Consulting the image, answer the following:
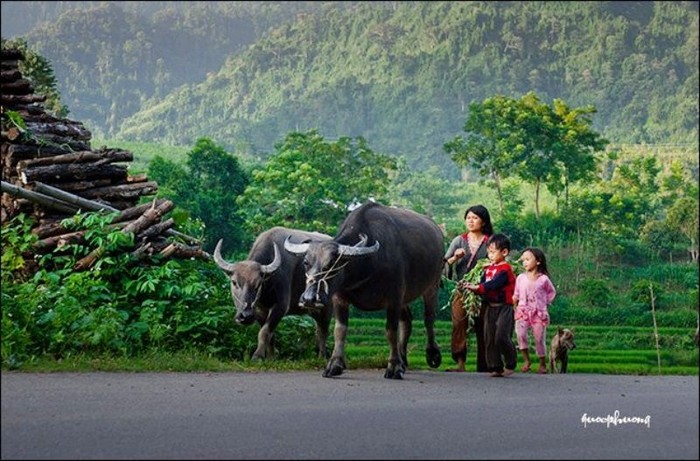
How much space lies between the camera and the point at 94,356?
10000 millimetres

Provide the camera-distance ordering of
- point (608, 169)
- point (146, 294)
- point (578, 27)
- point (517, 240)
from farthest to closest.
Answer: point (578, 27) < point (608, 169) < point (517, 240) < point (146, 294)

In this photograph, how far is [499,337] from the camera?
418 inches

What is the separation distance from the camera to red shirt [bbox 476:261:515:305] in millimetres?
10664

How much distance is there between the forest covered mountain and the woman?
78944 millimetres

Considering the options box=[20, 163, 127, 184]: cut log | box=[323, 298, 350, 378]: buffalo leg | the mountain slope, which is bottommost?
box=[323, 298, 350, 378]: buffalo leg

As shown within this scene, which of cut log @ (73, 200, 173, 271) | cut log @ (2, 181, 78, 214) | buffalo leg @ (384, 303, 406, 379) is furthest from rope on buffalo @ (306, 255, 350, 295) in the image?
cut log @ (2, 181, 78, 214)

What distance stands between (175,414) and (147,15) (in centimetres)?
14696

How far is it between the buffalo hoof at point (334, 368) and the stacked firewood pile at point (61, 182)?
264 centimetres

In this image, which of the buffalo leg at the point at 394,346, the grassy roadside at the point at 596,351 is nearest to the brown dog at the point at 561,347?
the grassy roadside at the point at 596,351

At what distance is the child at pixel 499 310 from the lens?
1065 centimetres

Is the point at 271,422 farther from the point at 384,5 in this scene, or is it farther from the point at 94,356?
the point at 384,5

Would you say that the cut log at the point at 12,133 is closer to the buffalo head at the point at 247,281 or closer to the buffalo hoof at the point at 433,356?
the buffalo head at the point at 247,281

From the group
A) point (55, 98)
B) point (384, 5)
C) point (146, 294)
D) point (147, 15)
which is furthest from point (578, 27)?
point (146, 294)

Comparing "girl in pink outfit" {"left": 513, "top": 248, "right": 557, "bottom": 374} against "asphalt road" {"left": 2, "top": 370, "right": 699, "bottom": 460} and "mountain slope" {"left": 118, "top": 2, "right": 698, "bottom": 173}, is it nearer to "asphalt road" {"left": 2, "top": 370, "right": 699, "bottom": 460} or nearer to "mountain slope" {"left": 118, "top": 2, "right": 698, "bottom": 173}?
"asphalt road" {"left": 2, "top": 370, "right": 699, "bottom": 460}
